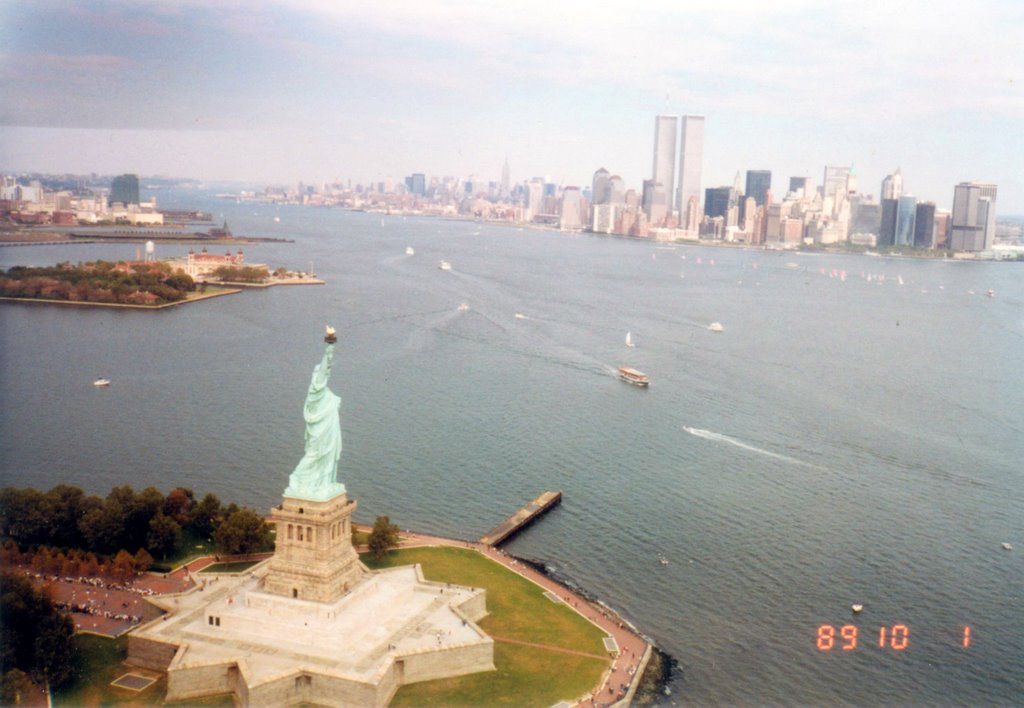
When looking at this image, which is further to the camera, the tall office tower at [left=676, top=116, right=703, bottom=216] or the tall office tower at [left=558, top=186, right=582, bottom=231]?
Answer: the tall office tower at [left=676, top=116, right=703, bottom=216]

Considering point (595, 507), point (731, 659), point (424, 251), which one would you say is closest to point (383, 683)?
point (731, 659)

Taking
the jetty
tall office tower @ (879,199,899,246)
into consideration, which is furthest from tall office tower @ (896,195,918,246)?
the jetty

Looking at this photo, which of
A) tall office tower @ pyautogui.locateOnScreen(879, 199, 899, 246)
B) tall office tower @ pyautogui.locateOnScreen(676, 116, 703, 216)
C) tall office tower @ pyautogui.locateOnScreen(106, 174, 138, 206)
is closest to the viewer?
tall office tower @ pyautogui.locateOnScreen(106, 174, 138, 206)

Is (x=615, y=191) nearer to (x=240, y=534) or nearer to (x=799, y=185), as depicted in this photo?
(x=799, y=185)

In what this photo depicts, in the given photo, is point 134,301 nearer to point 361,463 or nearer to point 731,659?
point 361,463

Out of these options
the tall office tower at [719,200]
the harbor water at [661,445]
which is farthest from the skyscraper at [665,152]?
the harbor water at [661,445]

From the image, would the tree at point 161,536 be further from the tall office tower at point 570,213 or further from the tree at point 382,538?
the tall office tower at point 570,213

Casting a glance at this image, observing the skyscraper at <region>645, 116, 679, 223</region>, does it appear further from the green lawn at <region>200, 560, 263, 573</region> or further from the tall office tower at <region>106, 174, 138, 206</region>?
the green lawn at <region>200, 560, 263, 573</region>

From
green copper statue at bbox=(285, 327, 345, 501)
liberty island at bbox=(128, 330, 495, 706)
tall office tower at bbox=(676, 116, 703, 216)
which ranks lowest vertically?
liberty island at bbox=(128, 330, 495, 706)
